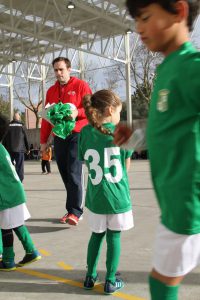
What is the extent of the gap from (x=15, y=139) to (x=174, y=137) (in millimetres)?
8231

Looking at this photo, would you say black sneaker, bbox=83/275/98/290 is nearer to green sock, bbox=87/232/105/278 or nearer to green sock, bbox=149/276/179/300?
green sock, bbox=87/232/105/278

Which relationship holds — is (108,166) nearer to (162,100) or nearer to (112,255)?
(112,255)

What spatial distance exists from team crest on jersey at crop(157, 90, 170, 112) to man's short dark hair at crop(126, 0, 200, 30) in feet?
1.04

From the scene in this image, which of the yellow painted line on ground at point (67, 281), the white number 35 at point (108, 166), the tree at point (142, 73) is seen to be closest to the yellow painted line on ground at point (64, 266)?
the yellow painted line on ground at point (67, 281)

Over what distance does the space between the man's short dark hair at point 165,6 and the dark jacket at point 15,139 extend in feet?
25.9

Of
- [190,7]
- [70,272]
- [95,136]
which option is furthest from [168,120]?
[70,272]

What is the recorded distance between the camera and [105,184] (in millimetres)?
2918

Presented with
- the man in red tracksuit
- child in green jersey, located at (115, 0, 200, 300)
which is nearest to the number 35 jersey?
child in green jersey, located at (115, 0, 200, 300)

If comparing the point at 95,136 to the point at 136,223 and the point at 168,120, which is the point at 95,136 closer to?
the point at 168,120

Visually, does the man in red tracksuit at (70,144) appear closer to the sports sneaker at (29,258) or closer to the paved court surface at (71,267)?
the paved court surface at (71,267)

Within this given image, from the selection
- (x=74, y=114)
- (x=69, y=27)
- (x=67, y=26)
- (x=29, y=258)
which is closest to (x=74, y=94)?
(x=74, y=114)

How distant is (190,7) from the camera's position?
1600 mm

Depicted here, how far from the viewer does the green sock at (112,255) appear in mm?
2814

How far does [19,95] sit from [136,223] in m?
37.7
